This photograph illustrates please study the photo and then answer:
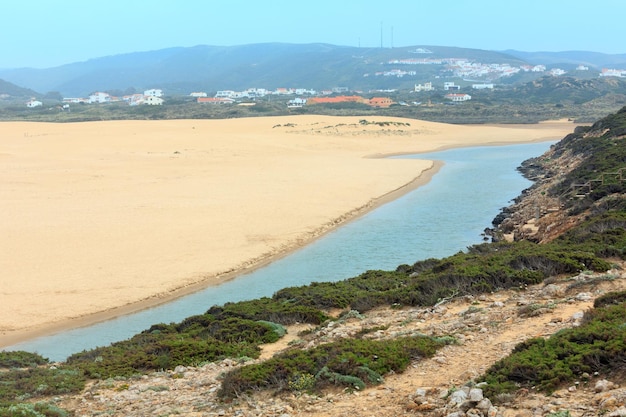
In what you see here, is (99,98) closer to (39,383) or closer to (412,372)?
(39,383)

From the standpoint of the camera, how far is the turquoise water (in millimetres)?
13492

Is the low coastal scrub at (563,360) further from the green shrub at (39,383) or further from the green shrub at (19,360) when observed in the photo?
the green shrub at (19,360)

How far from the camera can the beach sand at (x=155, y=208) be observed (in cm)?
1570

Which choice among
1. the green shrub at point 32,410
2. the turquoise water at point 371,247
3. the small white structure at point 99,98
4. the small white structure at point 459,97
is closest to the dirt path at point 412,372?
the green shrub at point 32,410

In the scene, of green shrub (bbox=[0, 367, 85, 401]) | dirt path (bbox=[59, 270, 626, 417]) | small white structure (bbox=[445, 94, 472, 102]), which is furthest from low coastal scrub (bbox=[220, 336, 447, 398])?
small white structure (bbox=[445, 94, 472, 102])

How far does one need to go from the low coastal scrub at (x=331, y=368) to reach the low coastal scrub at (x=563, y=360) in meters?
1.18

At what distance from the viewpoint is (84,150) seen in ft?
147

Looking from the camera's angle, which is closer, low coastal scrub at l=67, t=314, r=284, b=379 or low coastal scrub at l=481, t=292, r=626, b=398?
low coastal scrub at l=481, t=292, r=626, b=398

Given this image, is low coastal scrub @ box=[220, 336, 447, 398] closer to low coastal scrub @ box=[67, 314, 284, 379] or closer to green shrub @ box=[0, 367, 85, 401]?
low coastal scrub @ box=[67, 314, 284, 379]

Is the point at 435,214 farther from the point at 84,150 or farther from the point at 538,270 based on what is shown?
the point at 84,150

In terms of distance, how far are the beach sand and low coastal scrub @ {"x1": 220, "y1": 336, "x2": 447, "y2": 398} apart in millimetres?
7669

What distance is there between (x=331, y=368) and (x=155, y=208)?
58.7ft

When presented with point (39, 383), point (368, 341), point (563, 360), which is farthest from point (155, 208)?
point (563, 360)

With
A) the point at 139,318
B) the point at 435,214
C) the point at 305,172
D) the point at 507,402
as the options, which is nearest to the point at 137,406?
the point at 507,402
